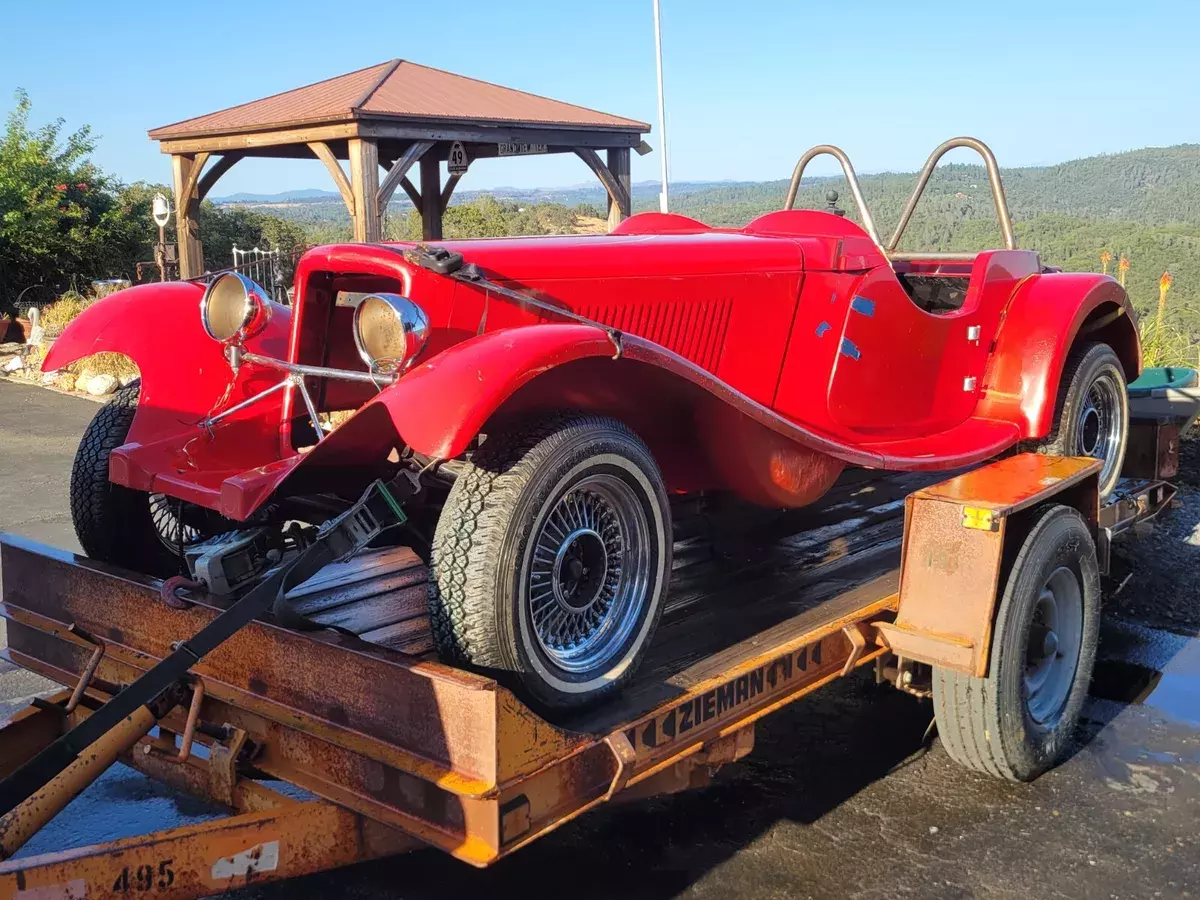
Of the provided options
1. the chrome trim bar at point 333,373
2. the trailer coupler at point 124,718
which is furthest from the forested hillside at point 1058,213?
the trailer coupler at point 124,718

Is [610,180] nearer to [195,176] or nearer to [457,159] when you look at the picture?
[457,159]

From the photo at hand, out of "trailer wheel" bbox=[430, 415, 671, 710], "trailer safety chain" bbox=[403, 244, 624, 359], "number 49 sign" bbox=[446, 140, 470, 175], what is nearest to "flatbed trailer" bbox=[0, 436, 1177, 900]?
"trailer wheel" bbox=[430, 415, 671, 710]

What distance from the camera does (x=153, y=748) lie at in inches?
107

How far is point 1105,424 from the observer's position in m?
5.43

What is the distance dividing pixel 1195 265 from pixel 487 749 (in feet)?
77.5

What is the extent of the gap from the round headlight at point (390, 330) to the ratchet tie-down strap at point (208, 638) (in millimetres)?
Result: 315

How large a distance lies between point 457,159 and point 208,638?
437 inches

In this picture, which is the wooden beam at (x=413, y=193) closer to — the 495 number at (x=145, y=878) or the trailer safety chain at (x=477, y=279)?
the trailer safety chain at (x=477, y=279)

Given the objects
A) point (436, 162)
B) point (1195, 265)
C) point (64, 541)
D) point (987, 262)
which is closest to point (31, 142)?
point (436, 162)

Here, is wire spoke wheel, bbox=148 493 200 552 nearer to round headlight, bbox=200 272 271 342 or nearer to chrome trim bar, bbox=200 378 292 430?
chrome trim bar, bbox=200 378 292 430

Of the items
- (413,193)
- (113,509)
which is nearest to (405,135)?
(413,193)

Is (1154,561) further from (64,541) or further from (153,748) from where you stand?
(64,541)

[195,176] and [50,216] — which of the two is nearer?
[195,176]

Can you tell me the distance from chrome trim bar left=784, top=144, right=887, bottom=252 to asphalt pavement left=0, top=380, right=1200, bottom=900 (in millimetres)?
2402
